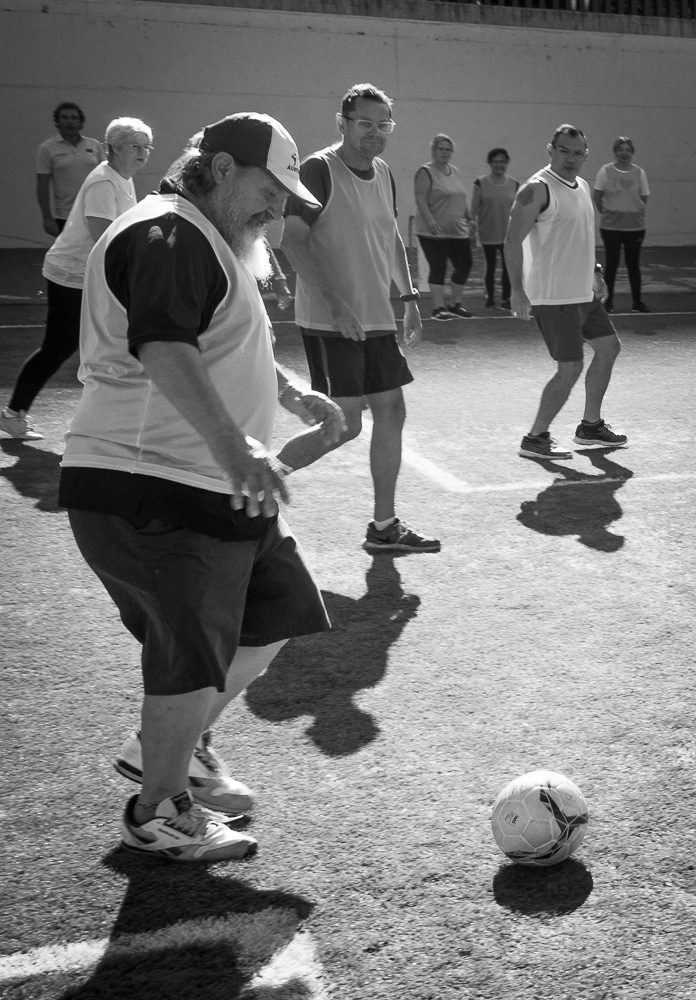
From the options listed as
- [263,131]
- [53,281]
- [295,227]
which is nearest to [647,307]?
[53,281]

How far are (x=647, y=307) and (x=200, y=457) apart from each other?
12.4 m

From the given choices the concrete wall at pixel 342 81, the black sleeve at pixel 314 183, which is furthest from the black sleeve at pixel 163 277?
the concrete wall at pixel 342 81

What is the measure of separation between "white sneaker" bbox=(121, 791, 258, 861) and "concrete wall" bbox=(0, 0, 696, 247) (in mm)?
18995

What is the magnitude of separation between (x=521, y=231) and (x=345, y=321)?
2.40m

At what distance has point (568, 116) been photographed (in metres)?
24.0

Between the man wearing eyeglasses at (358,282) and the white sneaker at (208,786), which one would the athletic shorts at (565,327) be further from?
the white sneaker at (208,786)

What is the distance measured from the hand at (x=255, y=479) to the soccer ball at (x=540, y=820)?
1.02 metres

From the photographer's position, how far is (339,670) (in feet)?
13.9

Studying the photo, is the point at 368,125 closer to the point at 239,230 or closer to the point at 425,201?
the point at 239,230

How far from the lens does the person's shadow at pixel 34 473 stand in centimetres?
643

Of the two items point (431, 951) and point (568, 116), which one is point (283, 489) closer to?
point (431, 951)

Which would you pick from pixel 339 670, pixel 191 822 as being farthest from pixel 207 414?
pixel 339 670

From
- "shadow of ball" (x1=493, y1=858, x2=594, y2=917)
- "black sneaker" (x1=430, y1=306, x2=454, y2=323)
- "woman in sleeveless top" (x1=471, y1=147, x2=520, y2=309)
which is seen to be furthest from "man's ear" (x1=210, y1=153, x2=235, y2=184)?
"woman in sleeveless top" (x1=471, y1=147, x2=520, y2=309)

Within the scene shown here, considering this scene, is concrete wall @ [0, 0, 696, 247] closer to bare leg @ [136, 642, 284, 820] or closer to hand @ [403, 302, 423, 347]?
hand @ [403, 302, 423, 347]
